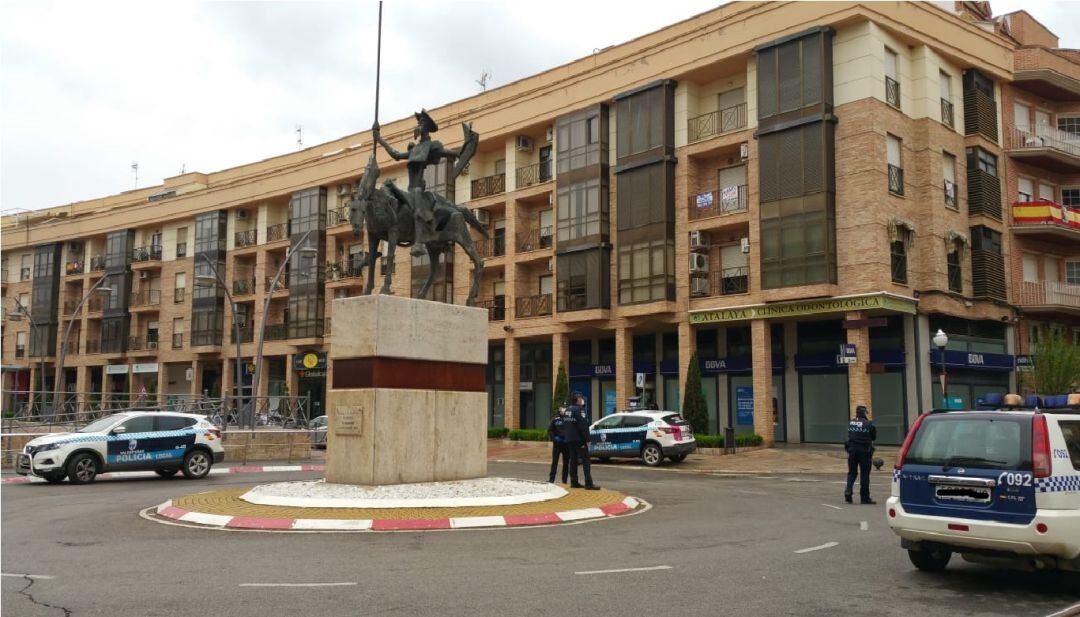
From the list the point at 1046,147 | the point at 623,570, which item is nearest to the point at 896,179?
the point at 1046,147

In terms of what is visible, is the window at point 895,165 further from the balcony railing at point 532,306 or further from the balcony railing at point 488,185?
the balcony railing at point 488,185

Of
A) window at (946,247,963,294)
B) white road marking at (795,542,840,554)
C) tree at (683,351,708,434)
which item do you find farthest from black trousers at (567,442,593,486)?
window at (946,247,963,294)

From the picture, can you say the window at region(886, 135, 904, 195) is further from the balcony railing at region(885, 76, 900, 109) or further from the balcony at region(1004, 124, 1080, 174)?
the balcony at region(1004, 124, 1080, 174)

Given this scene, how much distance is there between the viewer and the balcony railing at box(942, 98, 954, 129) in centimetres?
3303

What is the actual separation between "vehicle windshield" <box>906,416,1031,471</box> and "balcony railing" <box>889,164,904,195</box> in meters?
24.0

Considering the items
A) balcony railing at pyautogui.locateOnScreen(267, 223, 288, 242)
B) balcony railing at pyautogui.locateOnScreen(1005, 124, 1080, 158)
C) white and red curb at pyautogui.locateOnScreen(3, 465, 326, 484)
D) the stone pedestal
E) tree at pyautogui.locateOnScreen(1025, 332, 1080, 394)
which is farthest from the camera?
balcony railing at pyautogui.locateOnScreen(267, 223, 288, 242)

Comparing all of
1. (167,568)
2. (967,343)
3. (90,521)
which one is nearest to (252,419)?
(90,521)

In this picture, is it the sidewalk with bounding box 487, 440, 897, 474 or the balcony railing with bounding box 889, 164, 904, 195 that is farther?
the balcony railing with bounding box 889, 164, 904, 195

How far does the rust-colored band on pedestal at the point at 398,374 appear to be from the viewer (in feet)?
46.3

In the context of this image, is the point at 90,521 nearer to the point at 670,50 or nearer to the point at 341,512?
the point at 341,512

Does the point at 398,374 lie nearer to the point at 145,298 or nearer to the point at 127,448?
the point at 127,448

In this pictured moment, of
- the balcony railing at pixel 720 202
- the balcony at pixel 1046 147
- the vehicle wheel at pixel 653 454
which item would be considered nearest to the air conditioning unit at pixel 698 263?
the balcony railing at pixel 720 202

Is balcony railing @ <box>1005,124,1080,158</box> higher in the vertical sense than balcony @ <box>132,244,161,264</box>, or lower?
higher

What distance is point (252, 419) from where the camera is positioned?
92.8ft
